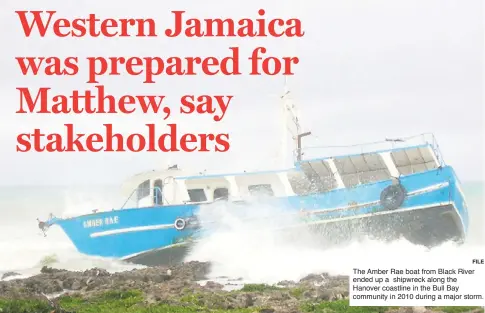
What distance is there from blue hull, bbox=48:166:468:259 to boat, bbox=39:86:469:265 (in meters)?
0.04

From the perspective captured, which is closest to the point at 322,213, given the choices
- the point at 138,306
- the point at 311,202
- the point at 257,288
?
the point at 311,202

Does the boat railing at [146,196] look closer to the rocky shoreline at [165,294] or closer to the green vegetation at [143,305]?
the rocky shoreline at [165,294]

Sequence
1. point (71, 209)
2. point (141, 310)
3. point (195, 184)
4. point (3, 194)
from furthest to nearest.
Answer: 1. point (3, 194)
2. point (71, 209)
3. point (195, 184)
4. point (141, 310)

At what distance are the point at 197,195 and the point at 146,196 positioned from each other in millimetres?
3122

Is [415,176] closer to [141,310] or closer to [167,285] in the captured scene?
[167,285]

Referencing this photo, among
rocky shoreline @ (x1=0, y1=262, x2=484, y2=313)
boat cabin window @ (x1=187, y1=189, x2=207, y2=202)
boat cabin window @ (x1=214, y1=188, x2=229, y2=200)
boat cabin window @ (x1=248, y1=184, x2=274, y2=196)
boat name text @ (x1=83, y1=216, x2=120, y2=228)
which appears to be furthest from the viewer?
boat cabin window @ (x1=187, y1=189, x2=207, y2=202)

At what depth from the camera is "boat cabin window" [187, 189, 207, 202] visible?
1244 inches

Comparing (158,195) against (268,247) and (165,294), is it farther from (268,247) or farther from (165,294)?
(165,294)

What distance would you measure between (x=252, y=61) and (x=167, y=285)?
8089mm

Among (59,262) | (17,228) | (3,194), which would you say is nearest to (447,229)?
(59,262)

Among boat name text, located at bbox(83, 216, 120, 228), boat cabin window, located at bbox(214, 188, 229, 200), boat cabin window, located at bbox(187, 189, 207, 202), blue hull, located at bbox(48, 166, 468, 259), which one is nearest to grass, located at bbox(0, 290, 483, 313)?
blue hull, located at bbox(48, 166, 468, 259)

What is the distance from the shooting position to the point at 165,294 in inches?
872

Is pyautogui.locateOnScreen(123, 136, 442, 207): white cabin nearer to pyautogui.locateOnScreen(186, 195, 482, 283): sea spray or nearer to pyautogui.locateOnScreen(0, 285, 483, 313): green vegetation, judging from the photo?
pyautogui.locateOnScreen(186, 195, 482, 283): sea spray

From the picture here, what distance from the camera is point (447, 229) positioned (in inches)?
1169
